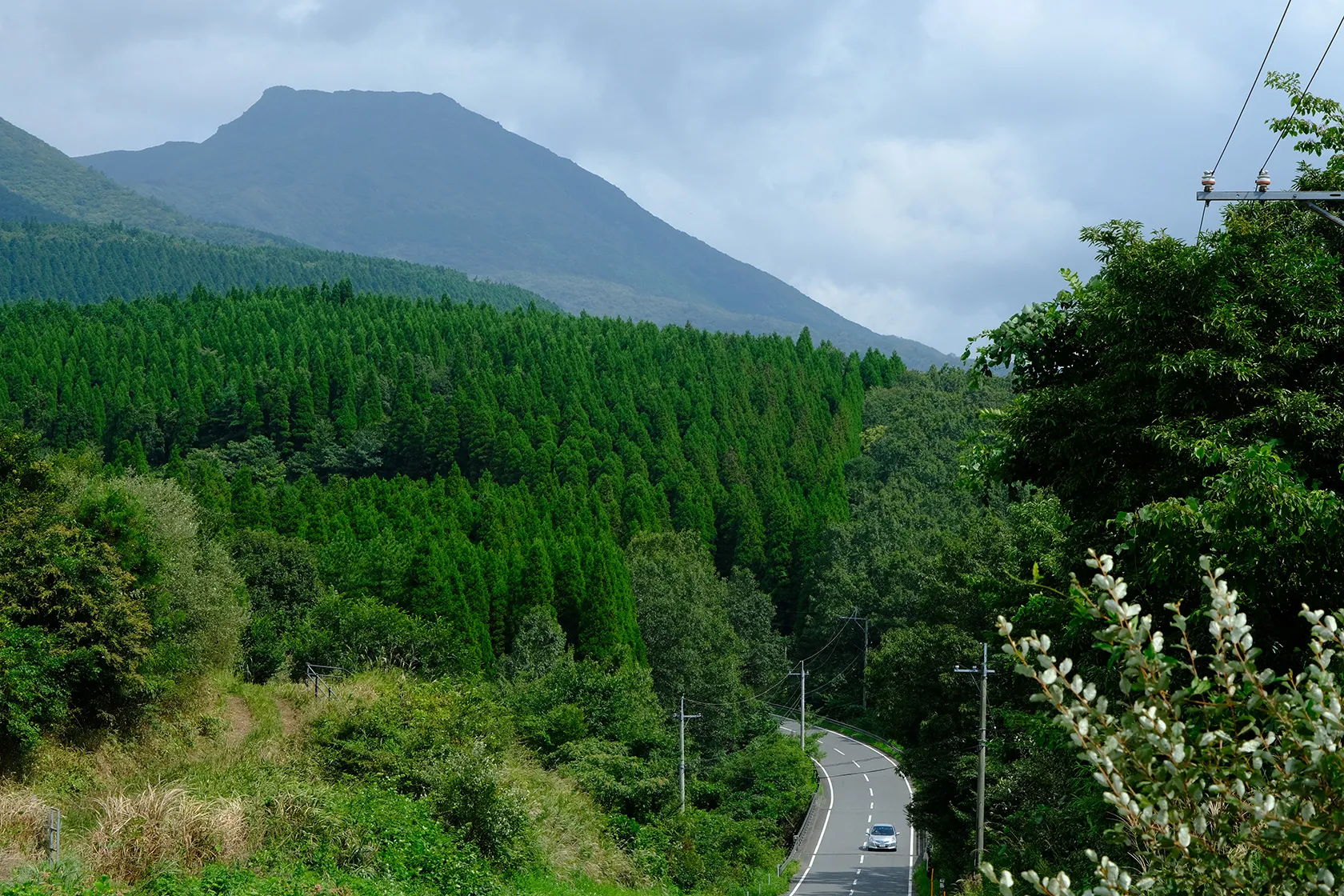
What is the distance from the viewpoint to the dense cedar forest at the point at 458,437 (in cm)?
6075

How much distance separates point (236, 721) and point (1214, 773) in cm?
3053

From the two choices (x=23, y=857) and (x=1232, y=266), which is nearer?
(x=1232, y=266)

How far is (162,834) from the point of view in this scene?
19516 millimetres

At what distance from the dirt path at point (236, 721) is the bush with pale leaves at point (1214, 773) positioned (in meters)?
28.2

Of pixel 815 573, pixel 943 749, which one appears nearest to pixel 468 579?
pixel 943 749

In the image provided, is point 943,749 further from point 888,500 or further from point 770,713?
point 888,500

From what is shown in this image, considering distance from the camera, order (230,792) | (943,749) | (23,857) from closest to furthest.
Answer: (23,857) → (230,792) → (943,749)

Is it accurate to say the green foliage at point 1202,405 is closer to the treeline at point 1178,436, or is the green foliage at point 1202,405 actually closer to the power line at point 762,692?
the treeline at point 1178,436

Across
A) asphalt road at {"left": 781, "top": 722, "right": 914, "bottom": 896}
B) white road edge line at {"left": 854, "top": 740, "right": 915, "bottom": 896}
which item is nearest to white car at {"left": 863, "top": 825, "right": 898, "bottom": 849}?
asphalt road at {"left": 781, "top": 722, "right": 914, "bottom": 896}

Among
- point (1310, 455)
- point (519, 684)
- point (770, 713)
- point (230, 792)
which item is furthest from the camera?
point (770, 713)

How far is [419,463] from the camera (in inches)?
4173

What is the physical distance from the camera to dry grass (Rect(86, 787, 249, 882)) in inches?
750

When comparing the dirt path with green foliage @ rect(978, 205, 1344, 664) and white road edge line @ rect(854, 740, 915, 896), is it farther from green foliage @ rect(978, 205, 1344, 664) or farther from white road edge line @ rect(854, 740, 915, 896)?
green foliage @ rect(978, 205, 1344, 664)

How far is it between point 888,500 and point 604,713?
50.4 metres
